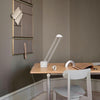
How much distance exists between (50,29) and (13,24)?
1077 millimetres

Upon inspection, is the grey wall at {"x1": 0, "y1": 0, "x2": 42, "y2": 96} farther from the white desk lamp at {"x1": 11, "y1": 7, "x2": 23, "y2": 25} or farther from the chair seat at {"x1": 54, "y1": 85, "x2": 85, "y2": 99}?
the chair seat at {"x1": 54, "y1": 85, "x2": 85, "y2": 99}

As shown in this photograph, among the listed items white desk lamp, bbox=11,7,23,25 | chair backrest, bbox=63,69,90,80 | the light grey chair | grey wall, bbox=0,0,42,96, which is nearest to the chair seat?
the light grey chair

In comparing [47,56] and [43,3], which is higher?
[43,3]

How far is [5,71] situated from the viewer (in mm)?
2514

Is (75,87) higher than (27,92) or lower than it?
higher

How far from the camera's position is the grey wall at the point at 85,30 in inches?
137

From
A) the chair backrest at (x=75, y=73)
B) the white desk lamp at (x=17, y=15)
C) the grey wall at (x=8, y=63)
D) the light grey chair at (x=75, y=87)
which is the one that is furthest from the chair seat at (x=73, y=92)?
the white desk lamp at (x=17, y=15)

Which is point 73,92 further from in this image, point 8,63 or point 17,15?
point 17,15

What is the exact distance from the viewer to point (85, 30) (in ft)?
11.7

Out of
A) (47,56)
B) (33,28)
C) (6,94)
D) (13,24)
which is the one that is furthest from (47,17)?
(6,94)

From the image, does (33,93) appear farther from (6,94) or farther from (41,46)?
(41,46)

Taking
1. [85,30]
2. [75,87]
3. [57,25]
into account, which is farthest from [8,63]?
[85,30]

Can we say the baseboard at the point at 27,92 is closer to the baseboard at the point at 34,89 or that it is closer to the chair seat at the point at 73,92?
the baseboard at the point at 34,89

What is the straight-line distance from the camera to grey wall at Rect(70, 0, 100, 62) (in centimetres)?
348
